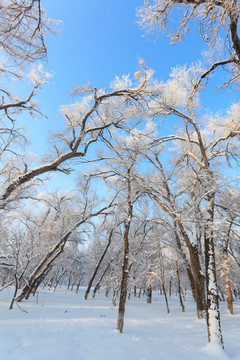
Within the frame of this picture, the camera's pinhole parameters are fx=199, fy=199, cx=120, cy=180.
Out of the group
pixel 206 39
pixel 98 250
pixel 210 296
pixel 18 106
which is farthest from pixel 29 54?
pixel 98 250

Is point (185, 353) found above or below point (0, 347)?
below

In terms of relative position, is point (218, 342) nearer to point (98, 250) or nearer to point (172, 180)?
point (172, 180)

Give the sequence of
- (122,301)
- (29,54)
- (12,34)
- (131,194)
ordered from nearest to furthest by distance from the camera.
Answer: (12,34)
(29,54)
(122,301)
(131,194)

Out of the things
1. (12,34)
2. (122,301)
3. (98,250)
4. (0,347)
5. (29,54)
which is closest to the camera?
(12,34)

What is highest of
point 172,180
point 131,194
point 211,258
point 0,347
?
point 172,180

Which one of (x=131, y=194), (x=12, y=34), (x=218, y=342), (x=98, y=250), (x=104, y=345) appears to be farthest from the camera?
(x=98, y=250)

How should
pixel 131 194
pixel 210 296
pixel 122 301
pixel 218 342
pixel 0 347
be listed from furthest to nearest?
pixel 131 194 < pixel 122 301 < pixel 210 296 < pixel 218 342 < pixel 0 347

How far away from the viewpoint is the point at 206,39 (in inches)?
→ 149

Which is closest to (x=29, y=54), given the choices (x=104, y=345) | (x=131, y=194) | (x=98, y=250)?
(x=131, y=194)

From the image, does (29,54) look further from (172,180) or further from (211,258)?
(172,180)

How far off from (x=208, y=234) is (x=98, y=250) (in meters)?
29.6

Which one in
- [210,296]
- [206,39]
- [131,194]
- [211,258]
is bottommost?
[210,296]

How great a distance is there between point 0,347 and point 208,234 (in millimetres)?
6531

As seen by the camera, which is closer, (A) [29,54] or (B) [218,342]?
(A) [29,54]
